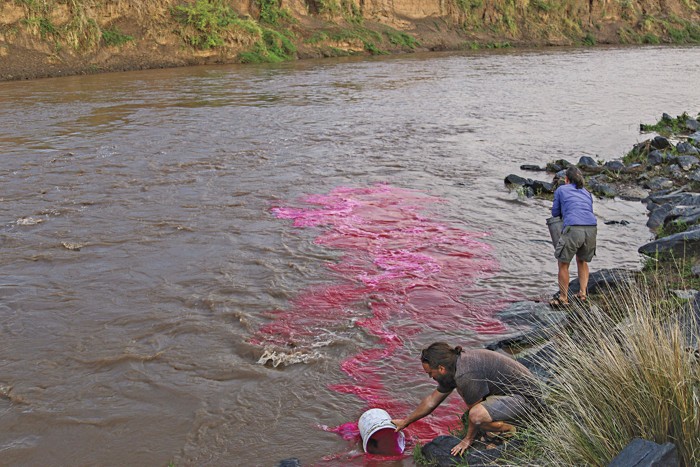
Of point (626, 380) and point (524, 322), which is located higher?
point (626, 380)

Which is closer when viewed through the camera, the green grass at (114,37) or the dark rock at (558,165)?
the dark rock at (558,165)

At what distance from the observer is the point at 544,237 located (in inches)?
416

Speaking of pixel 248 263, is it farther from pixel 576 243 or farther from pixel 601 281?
pixel 601 281

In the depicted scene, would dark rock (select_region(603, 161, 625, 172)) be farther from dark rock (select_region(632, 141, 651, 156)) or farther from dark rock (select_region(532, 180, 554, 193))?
dark rock (select_region(532, 180, 554, 193))

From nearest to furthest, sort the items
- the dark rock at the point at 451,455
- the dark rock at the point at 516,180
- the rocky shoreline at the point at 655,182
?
the dark rock at the point at 451,455 → the rocky shoreline at the point at 655,182 → the dark rock at the point at 516,180

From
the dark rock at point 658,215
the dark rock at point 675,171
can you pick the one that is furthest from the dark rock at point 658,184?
the dark rock at point 658,215

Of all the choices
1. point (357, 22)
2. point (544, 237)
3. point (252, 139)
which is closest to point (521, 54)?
point (357, 22)

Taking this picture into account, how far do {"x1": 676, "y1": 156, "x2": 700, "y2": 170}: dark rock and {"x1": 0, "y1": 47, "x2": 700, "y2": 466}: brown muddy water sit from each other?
7.53 ft

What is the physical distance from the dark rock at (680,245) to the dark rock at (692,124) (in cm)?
1142

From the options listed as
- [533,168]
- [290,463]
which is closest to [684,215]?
[533,168]

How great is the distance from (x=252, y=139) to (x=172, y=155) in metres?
2.77

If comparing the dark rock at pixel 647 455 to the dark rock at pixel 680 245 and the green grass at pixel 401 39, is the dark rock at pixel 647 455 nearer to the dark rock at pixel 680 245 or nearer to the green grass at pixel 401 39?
the dark rock at pixel 680 245

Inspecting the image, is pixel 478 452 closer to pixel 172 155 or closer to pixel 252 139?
pixel 172 155

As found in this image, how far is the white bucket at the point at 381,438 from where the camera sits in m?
5.14
